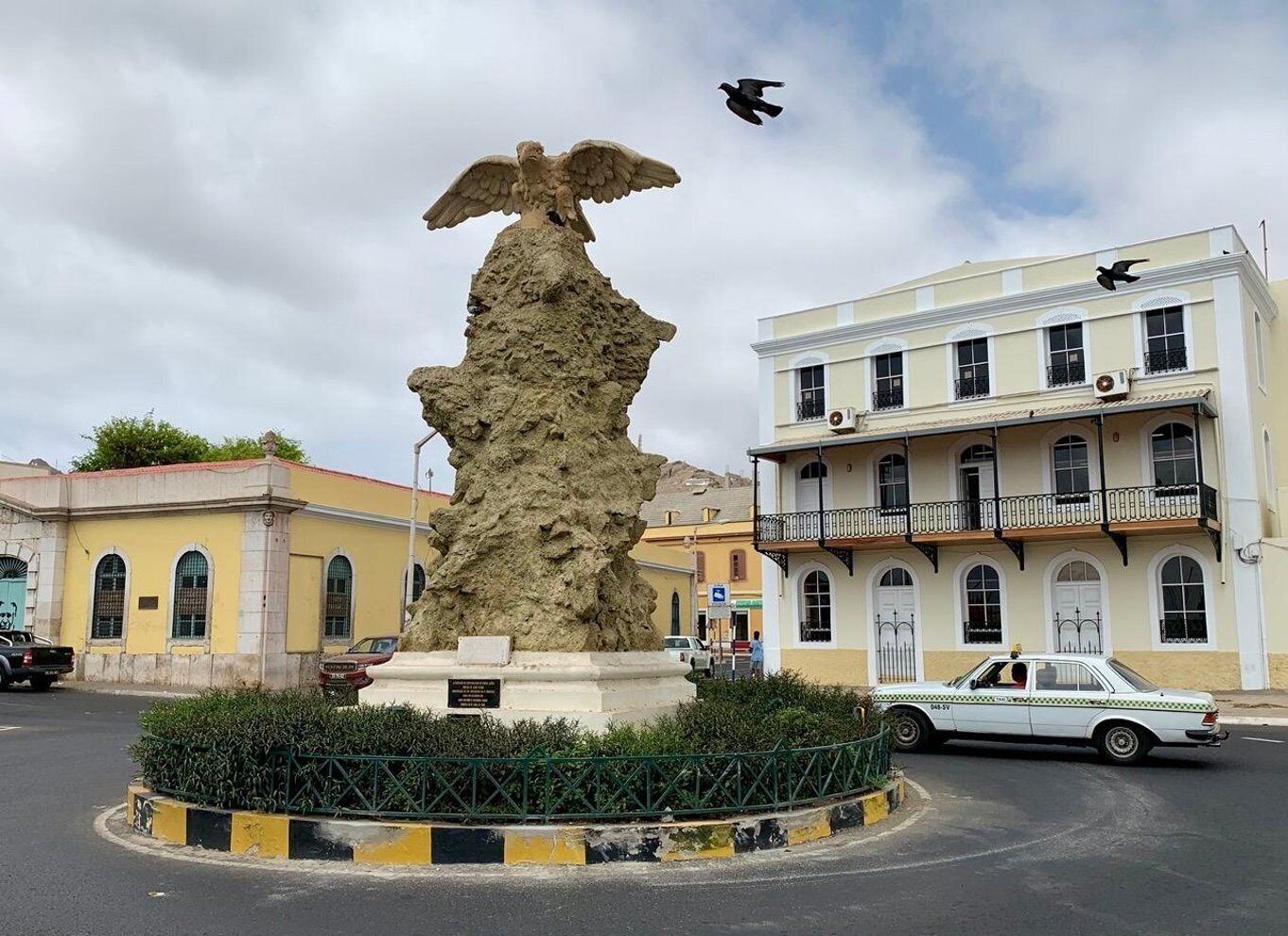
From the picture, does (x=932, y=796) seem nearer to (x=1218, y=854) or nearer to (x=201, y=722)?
(x=1218, y=854)

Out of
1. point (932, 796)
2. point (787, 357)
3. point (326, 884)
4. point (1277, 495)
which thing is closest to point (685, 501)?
point (787, 357)

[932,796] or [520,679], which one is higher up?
[520,679]

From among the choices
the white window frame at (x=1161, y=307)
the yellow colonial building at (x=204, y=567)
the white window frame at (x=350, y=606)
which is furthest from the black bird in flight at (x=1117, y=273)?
the white window frame at (x=350, y=606)

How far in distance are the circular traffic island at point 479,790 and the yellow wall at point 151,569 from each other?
759 inches

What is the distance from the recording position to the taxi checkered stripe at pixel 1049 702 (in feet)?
43.2

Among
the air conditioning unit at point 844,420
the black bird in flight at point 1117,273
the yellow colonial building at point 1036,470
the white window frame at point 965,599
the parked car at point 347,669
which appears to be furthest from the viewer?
the air conditioning unit at point 844,420

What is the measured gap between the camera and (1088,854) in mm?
8000

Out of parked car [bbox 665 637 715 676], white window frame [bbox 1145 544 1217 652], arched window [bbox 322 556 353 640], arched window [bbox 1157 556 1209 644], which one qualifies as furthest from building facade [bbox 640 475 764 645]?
arched window [bbox 1157 556 1209 644]

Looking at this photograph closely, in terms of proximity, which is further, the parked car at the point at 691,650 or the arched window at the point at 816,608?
the parked car at the point at 691,650

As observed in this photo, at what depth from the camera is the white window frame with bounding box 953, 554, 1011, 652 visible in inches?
1038

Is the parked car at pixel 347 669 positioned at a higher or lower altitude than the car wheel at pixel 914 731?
higher

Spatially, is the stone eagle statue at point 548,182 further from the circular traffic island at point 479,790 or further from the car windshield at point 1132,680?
the car windshield at point 1132,680

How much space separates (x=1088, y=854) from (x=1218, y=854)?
1.01 meters

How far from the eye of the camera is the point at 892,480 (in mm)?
28531
